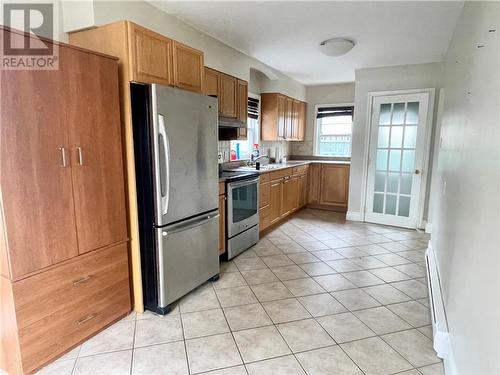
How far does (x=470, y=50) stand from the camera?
2025mm

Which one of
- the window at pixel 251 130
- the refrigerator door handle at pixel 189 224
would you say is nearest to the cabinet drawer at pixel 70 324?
the refrigerator door handle at pixel 189 224

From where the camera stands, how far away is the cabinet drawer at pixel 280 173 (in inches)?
173

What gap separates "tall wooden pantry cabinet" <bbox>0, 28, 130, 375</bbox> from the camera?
1585mm

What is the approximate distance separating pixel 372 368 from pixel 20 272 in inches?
80.2

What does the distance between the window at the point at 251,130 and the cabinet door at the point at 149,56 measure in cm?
248

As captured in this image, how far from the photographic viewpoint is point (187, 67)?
2.55m

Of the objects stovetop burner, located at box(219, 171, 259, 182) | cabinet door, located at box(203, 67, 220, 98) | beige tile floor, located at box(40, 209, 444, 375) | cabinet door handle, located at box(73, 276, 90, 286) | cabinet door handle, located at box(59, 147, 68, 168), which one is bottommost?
beige tile floor, located at box(40, 209, 444, 375)

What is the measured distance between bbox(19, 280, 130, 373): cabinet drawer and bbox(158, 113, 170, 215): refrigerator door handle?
681 millimetres

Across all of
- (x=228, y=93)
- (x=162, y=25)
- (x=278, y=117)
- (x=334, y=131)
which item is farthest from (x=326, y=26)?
(x=334, y=131)

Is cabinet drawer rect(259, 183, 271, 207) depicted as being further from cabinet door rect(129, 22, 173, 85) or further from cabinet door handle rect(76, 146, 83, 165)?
cabinet door handle rect(76, 146, 83, 165)

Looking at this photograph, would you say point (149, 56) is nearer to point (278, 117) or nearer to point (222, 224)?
point (222, 224)

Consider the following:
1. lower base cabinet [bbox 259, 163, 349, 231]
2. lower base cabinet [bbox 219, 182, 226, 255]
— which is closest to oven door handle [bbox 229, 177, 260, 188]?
lower base cabinet [bbox 219, 182, 226, 255]

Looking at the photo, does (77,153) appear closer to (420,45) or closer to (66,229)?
(66,229)

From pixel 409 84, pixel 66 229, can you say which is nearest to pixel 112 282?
pixel 66 229
